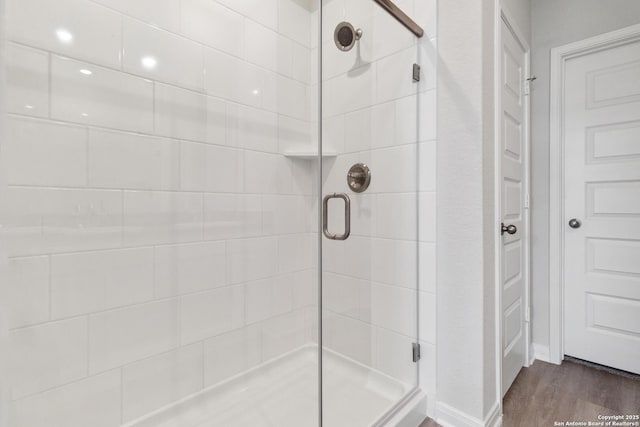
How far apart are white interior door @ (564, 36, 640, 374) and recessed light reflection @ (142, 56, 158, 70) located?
2322 mm

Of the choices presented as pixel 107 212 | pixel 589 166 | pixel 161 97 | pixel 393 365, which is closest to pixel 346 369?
pixel 393 365

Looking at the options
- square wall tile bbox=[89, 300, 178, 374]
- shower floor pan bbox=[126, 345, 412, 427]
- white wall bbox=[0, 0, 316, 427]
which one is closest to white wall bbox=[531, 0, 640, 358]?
shower floor pan bbox=[126, 345, 412, 427]

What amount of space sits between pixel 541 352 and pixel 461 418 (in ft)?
3.53

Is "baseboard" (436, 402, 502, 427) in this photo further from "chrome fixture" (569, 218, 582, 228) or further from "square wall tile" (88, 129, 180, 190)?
"square wall tile" (88, 129, 180, 190)

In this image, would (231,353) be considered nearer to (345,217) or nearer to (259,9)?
(345,217)

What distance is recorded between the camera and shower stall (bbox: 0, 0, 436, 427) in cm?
107

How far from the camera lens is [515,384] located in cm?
178

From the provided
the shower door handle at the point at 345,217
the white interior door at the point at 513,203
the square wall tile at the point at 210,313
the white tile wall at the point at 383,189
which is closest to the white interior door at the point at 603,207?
the white interior door at the point at 513,203

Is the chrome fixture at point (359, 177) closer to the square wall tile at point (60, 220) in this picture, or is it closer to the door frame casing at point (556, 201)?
the square wall tile at point (60, 220)

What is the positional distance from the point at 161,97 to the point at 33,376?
1.10 meters

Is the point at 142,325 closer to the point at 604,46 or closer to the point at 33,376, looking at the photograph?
the point at 33,376

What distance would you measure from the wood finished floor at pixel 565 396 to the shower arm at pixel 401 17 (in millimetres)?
1783

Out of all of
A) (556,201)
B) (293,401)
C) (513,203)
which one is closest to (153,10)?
(293,401)

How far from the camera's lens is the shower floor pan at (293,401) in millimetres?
1334
